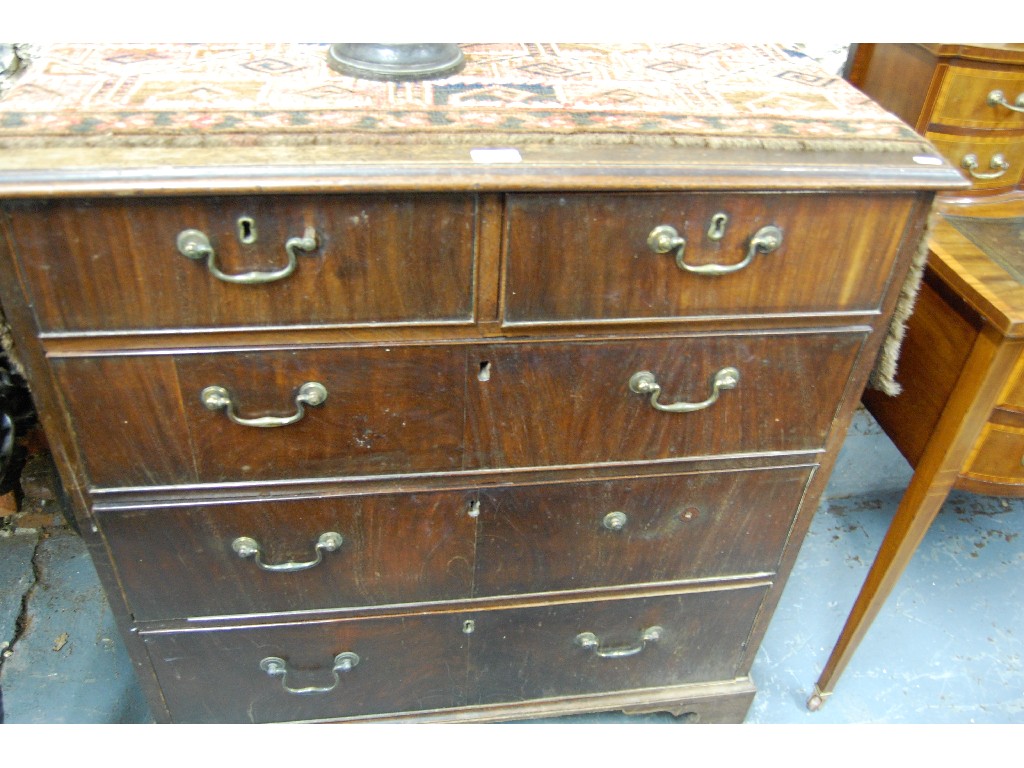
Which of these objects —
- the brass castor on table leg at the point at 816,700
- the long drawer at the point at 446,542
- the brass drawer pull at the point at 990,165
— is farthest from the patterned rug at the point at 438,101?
the brass castor on table leg at the point at 816,700

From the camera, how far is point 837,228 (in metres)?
0.94

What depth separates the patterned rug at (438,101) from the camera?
2.83ft

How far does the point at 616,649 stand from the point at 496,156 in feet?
2.73

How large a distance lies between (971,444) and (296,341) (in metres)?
0.92

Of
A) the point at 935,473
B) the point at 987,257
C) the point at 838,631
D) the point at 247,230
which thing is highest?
the point at 247,230

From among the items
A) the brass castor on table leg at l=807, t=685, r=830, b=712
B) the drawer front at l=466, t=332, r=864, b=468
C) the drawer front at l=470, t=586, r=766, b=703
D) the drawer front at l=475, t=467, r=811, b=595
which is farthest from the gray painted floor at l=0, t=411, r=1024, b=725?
the drawer front at l=466, t=332, r=864, b=468

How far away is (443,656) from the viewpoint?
130 centimetres

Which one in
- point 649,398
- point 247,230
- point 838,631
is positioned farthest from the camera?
point 838,631

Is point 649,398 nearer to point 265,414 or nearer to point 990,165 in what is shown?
point 265,414

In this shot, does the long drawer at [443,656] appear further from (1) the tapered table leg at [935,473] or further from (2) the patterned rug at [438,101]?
(2) the patterned rug at [438,101]

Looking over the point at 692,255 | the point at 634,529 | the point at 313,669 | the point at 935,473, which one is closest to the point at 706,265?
the point at 692,255

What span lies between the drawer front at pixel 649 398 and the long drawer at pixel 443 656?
0.30 meters

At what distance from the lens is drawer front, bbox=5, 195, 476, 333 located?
820 millimetres

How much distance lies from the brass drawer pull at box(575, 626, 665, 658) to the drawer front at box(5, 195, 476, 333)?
64 centimetres
